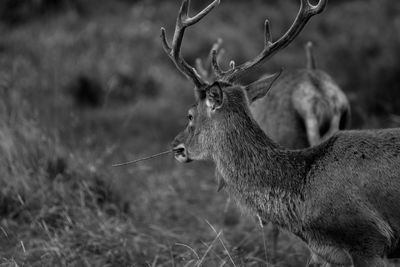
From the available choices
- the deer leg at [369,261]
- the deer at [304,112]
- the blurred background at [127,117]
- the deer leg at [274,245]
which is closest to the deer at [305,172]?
the deer leg at [369,261]

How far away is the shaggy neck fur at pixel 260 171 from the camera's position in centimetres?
391

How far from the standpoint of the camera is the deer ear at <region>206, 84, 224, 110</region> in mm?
4074

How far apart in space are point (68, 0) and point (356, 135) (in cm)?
983

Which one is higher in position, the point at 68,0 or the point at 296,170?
the point at 68,0

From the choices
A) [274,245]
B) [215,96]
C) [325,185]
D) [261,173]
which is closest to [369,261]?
[325,185]

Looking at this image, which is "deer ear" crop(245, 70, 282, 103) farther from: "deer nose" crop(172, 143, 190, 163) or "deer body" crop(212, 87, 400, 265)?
"deer nose" crop(172, 143, 190, 163)

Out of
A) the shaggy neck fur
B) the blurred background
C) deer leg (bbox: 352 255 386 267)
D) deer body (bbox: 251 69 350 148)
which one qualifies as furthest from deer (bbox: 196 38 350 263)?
deer leg (bbox: 352 255 386 267)

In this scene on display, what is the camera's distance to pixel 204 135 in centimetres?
426

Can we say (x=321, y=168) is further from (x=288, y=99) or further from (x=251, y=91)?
(x=288, y=99)

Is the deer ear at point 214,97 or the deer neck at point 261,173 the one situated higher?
the deer ear at point 214,97

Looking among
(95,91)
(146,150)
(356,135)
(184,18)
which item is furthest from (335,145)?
(95,91)

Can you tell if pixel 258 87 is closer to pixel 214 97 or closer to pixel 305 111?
pixel 214 97

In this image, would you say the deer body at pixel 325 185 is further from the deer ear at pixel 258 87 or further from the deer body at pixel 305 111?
the deer body at pixel 305 111

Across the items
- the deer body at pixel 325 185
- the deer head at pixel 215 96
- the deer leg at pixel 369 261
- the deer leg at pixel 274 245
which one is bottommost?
the deer leg at pixel 274 245
